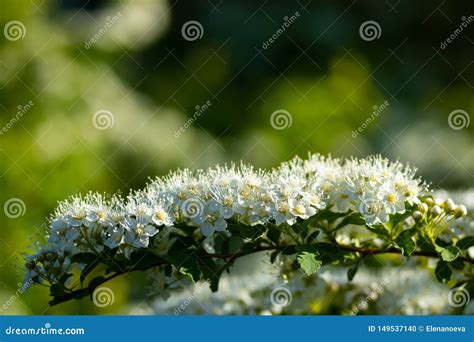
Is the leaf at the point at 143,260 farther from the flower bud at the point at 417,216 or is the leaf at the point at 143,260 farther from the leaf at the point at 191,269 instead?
the flower bud at the point at 417,216

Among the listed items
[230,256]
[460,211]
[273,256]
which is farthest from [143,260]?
[460,211]

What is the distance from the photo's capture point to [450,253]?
2162 mm

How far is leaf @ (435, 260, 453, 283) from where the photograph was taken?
7.24ft

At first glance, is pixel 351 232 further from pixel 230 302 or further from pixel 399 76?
pixel 399 76

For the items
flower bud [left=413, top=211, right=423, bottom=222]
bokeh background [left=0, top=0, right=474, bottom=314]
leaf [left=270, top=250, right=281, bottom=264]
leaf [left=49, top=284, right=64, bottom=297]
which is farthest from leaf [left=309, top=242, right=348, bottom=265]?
bokeh background [left=0, top=0, right=474, bottom=314]

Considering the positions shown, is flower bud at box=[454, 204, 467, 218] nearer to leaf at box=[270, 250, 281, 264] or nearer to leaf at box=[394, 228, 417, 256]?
leaf at box=[394, 228, 417, 256]

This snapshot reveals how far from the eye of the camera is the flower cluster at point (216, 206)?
2.08 m

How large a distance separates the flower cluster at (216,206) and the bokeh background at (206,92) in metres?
1.64

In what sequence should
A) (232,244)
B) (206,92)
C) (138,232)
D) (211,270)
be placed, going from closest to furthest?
(138,232), (211,270), (232,244), (206,92)

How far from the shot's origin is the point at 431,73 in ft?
21.4

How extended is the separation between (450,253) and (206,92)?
13.5 ft

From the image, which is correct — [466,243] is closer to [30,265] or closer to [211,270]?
[211,270]

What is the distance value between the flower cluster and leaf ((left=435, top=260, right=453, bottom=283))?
7.4 inches

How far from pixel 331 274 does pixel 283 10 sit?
4.27 meters
